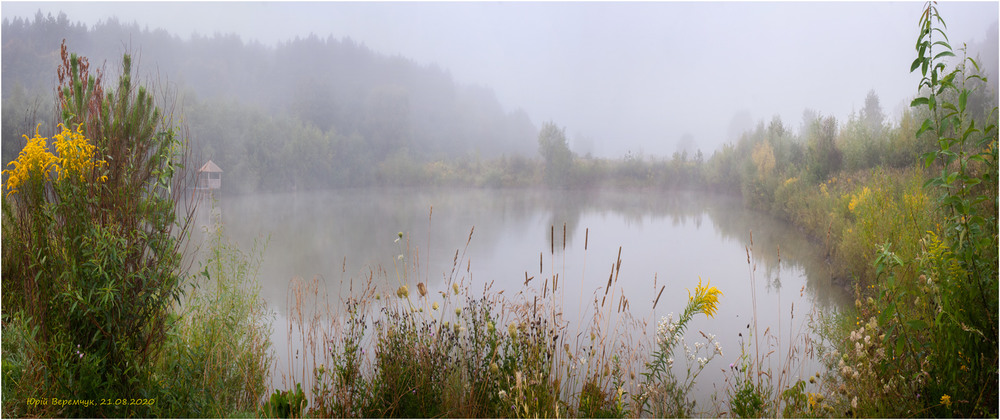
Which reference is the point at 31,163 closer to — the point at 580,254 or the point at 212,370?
the point at 212,370

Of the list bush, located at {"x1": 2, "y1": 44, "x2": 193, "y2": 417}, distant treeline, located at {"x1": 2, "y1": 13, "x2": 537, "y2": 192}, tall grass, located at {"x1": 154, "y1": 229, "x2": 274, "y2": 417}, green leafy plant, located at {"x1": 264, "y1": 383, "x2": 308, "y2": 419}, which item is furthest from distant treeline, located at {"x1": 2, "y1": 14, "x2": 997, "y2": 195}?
green leafy plant, located at {"x1": 264, "y1": 383, "x2": 308, "y2": 419}

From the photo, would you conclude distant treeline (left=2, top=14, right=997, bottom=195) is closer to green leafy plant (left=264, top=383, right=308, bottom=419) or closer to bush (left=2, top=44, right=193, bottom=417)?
bush (left=2, top=44, right=193, bottom=417)

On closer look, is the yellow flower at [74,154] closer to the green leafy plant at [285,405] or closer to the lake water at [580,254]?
the lake water at [580,254]

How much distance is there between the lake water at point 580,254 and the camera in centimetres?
450

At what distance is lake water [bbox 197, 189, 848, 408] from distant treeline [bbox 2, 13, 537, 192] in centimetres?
316

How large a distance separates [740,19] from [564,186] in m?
8.53

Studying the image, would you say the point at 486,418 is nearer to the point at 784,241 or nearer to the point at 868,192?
the point at 868,192

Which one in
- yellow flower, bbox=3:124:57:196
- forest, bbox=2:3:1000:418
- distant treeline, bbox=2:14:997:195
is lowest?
forest, bbox=2:3:1000:418

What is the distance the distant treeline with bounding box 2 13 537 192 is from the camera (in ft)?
27.8

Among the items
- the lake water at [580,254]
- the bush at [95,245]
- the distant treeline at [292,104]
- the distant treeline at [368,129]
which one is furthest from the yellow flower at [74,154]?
the distant treeline at [292,104]

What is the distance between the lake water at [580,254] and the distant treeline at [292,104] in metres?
3.16

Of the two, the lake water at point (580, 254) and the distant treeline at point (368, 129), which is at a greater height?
the distant treeline at point (368, 129)

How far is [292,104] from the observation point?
27062 mm

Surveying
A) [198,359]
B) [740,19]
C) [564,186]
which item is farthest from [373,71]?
[198,359]
